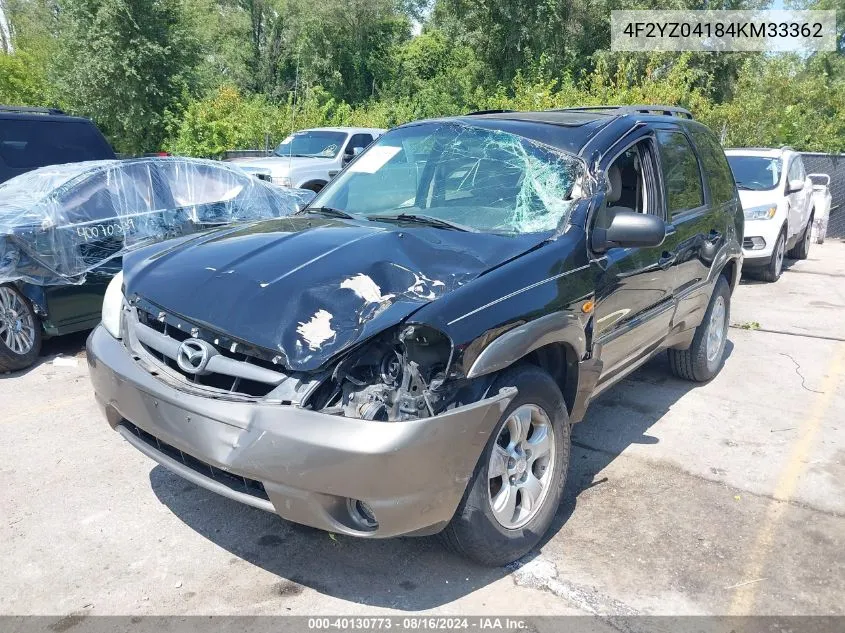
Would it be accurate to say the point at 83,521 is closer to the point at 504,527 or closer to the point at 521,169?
the point at 504,527

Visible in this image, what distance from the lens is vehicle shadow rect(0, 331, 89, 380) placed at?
5.79m

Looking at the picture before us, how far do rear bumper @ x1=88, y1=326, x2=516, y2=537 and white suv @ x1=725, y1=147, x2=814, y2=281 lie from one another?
26.0ft

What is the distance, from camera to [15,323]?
572 centimetres

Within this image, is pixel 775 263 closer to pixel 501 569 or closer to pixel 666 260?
pixel 666 260

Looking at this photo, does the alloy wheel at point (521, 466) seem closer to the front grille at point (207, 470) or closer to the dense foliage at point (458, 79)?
the front grille at point (207, 470)

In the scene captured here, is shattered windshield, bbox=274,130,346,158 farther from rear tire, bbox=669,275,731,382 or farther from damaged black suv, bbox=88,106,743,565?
damaged black suv, bbox=88,106,743,565

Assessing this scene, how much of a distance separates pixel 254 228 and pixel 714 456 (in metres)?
3.10

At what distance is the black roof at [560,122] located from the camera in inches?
153

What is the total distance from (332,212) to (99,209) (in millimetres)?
3152

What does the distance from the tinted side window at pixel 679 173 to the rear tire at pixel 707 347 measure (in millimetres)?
955

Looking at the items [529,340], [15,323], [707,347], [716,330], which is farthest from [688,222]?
[15,323]

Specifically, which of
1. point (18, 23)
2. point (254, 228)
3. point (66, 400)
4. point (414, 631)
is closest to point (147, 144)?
point (18, 23)

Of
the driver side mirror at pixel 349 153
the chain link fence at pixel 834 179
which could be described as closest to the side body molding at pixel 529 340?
the driver side mirror at pixel 349 153

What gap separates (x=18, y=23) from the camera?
33.9 meters
